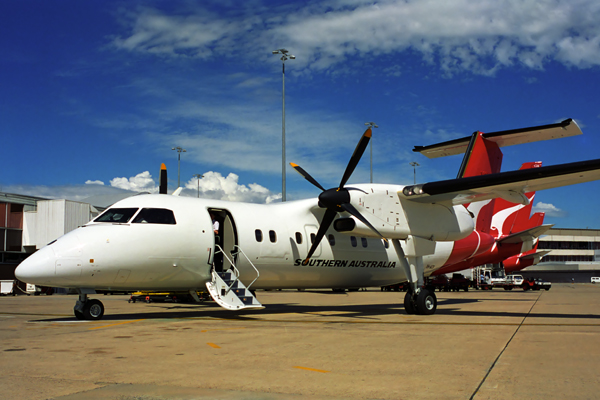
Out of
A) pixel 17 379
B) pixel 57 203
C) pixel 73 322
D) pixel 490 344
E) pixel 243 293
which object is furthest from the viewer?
pixel 57 203

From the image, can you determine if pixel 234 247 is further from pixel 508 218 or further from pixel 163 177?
pixel 508 218

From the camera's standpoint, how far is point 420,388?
5.79 meters

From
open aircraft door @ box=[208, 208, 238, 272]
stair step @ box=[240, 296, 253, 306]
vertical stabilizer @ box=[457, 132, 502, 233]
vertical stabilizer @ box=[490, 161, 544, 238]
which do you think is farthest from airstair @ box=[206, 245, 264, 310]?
vertical stabilizer @ box=[490, 161, 544, 238]

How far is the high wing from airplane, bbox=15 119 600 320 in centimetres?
3

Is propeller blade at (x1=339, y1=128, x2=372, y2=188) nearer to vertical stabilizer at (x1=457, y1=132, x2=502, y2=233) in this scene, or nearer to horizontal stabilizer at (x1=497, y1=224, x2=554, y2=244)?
vertical stabilizer at (x1=457, y1=132, x2=502, y2=233)

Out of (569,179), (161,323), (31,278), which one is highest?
(569,179)

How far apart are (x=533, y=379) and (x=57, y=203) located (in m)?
40.9

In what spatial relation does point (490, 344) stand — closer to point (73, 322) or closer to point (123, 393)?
point (123, 393)

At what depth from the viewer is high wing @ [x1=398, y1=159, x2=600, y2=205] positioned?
1391 centimetres

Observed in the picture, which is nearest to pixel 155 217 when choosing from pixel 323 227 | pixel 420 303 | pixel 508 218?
pixel 323 227

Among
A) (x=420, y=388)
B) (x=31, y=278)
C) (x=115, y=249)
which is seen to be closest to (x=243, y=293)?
(x=115, y=249)

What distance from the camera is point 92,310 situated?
13750mm

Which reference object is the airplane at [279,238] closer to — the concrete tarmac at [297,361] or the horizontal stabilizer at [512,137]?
the horizontal stabilizer at [512,137]

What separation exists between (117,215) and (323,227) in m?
6.50
